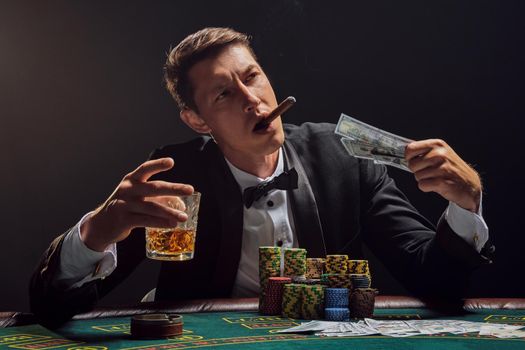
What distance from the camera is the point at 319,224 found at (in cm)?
289

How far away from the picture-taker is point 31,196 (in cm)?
397

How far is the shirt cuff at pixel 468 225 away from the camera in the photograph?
2.30 metres

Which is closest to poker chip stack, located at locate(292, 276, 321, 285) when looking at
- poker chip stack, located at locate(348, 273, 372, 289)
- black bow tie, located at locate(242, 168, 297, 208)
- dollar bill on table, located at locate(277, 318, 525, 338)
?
poker chip stack, located at locate(348, 273, 372, 289)

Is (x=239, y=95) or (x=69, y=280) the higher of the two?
(x=239, y=95)

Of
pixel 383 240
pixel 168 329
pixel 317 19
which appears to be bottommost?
pixel 168 329

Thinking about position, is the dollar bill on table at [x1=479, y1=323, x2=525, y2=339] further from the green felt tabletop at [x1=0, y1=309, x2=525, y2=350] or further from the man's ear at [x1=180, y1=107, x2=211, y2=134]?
the man's ear at [x1=180, y1=107, x2=211, y2=134]

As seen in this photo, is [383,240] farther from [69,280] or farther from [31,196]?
[31,196]

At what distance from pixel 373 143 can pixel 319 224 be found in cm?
60

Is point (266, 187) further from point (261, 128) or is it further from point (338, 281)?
point (338, 281)

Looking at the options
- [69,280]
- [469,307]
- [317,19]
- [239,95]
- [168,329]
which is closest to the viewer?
[168,329]

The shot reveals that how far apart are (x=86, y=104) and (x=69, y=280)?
219 cm

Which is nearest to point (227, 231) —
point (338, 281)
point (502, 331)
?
point (338, 281)

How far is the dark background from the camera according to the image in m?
3.96

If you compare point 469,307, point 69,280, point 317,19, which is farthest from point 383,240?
point 317,19
